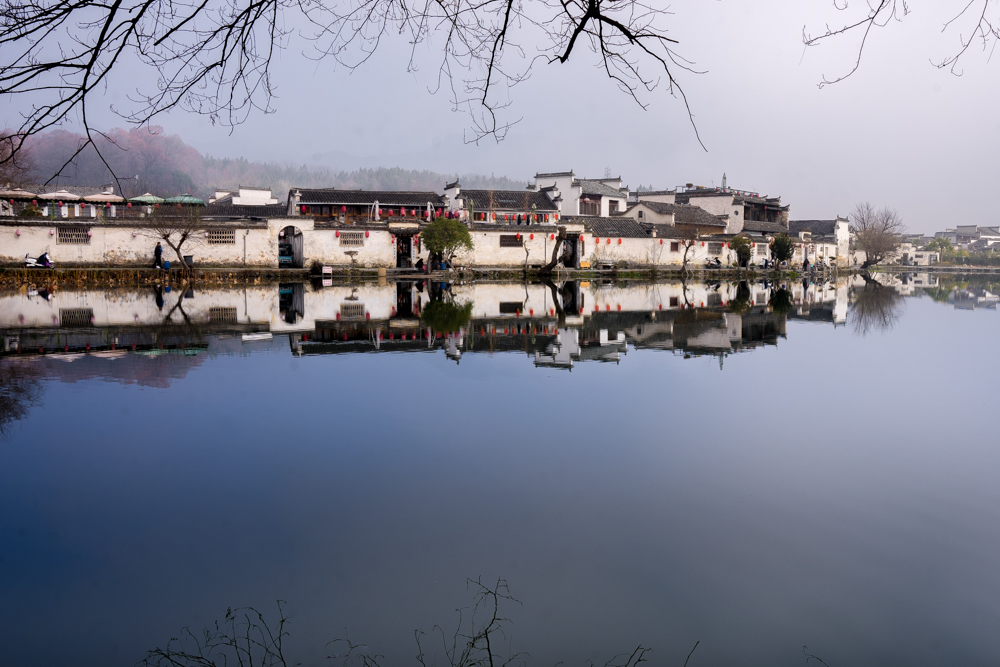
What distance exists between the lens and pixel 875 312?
18.1 meters

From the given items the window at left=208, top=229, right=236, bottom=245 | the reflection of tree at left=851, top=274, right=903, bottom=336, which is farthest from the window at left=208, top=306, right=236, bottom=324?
the reflection of tree at left=851, top=274, right=903, bottom=336

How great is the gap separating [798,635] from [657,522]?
1.11 metres

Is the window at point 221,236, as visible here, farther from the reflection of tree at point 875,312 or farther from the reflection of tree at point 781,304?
the reflection of tree at point 875,312

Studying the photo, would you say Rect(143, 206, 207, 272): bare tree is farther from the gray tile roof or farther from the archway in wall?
the gray tile roof

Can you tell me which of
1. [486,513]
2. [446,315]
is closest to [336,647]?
[486,513]

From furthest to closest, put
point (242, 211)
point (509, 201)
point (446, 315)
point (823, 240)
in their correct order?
point (823, 240)
point (509, 201)
point (242, 211)
point (446, 315)

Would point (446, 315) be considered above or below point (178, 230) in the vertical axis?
below

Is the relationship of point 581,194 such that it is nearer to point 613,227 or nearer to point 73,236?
point 613,227

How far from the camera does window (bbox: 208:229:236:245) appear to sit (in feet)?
83.4

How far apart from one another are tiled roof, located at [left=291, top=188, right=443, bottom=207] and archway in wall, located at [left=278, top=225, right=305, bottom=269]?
2.85 meters

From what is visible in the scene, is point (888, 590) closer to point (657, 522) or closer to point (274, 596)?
point (657, 522)

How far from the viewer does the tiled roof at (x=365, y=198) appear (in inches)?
1291

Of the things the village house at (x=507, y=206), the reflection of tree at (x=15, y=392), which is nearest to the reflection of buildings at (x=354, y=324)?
the reflection of tree at (x=15, y=392)

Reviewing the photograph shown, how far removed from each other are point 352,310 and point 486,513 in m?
12.0
